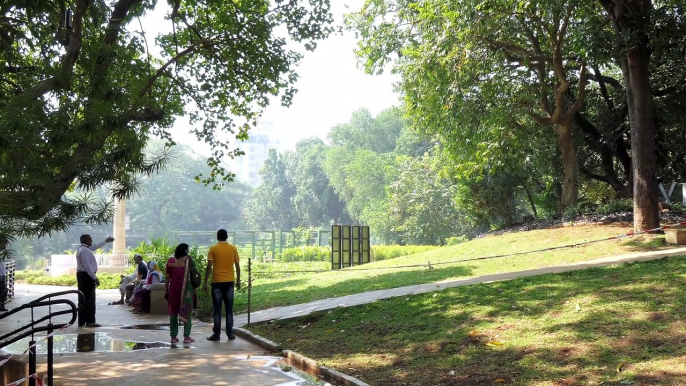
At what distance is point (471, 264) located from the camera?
58.7 ft

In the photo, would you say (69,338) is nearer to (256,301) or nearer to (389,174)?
(256,301)

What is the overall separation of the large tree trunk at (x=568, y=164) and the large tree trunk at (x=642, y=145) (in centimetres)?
706

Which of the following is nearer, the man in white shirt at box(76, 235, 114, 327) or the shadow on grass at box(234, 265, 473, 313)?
the man in white shirt at box(76, 235, 114, 327)

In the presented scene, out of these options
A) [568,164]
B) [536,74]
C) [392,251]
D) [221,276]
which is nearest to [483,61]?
[536,74]

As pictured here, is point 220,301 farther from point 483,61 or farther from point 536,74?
point 536,74

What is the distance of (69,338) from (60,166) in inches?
220

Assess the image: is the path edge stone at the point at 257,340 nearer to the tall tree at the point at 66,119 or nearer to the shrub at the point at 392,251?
the tall tree at the point at 66,119

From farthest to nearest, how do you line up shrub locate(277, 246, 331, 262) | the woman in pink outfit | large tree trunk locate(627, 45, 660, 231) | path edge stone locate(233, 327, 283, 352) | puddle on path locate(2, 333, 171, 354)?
shrub locate(277, 246, 331, 262)
large tree trunk locate(627, 45, 660, 231)
the woman in pink outfit
puddle on path locate(2, 333, 171, 354)
path edge stone locate(233, 327, 283, 352)

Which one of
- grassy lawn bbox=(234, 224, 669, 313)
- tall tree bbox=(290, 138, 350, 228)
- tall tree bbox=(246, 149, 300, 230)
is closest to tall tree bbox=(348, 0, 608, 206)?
grassy lawn bbox=(234, 224, 669, 313)

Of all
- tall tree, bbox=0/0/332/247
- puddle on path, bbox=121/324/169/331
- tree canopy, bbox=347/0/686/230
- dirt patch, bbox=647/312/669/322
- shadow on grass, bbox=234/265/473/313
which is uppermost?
tree canopy, bbox=347/0/686/230

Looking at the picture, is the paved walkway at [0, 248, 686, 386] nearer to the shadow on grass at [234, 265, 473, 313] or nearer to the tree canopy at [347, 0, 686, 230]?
the shadow on grass at [234, 265, 473, 313]

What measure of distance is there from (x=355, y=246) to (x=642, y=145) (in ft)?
52.4

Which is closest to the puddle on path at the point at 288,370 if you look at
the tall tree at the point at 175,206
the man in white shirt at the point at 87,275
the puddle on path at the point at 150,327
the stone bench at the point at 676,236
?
the puddle on path at the point at 150,327

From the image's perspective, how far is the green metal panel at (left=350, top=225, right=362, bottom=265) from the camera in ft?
99.1
